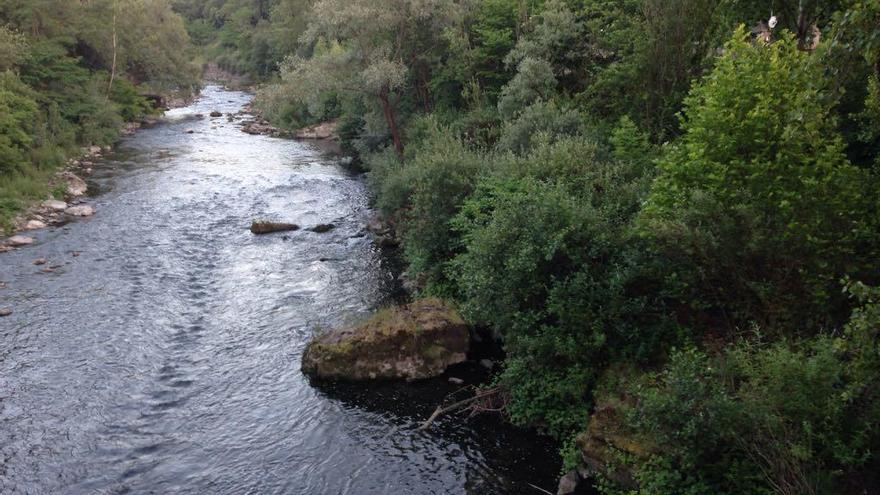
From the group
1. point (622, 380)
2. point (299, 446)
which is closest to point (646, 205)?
point (622, 380)

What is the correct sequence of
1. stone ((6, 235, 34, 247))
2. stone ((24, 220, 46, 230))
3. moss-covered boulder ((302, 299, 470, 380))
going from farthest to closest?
stone ((24, 220, 46, 230))
stone ((6, 235, 34, 247))
moss-covered boulder ((302, 299, 470, 380))

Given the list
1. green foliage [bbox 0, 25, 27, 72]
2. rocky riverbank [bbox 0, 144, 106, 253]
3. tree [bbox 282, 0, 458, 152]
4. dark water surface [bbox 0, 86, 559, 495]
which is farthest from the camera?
green foliage [bbox 0, 25, 27, 72]

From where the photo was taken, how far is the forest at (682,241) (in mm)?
8609

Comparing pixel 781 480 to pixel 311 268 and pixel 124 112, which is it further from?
pixel 124 112

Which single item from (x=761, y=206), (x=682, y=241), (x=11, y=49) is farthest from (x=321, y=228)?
(x=11, y=49)

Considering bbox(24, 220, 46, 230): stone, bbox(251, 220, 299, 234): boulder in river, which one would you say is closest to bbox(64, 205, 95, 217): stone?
bbox(24, 220, 46, 230): stone

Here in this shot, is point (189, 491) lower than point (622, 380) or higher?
lower

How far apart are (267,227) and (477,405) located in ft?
53.5

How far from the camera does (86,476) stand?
12477mm

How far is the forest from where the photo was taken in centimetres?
861

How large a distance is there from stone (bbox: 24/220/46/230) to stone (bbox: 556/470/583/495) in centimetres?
2633

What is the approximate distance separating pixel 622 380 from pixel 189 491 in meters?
8.86

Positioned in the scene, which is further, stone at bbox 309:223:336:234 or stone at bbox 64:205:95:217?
stone at bbox 64:205:95:217

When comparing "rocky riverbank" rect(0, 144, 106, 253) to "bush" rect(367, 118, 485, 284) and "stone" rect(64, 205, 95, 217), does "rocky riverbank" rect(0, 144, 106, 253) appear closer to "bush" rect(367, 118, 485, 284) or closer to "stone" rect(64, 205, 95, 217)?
"stone" rect(64, 205, 95, 217)
